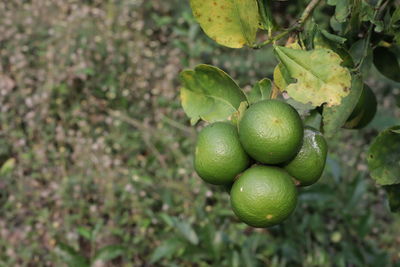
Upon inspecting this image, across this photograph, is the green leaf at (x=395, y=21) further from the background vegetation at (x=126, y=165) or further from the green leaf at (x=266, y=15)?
the background vegetation at (x=126, y=165)

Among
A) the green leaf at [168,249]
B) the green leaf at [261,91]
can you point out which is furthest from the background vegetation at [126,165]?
the green leaf at [261,91]

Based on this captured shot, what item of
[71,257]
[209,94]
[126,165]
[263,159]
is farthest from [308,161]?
[126,165]

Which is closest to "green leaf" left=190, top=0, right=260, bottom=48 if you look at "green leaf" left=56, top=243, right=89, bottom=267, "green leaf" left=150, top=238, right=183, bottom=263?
"green leaf" left=150, top=238, right=183, bottom=263

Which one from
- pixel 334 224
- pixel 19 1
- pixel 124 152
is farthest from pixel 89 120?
pixel 334 224

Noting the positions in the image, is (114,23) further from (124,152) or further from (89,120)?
(124,152)

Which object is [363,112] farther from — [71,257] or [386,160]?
[71,257]

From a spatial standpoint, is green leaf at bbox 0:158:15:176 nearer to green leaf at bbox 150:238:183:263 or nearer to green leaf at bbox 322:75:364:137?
green leaf at bbox 150:238:183:263
